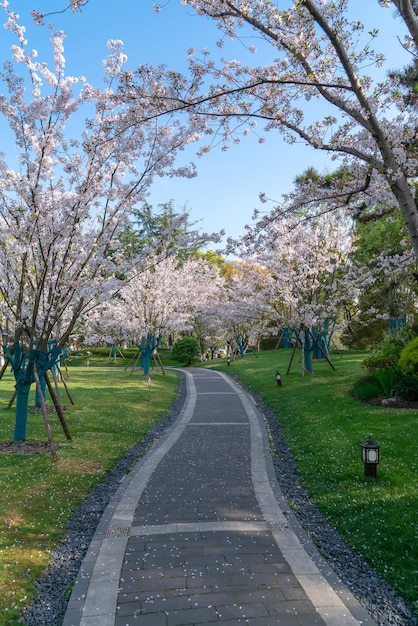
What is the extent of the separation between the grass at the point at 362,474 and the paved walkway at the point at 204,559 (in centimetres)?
70

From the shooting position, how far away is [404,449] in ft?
27.4

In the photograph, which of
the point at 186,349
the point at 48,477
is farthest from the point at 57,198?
the point at 186,349

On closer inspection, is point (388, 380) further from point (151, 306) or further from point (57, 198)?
point (151, 306)

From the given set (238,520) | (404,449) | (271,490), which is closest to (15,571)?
(238,520)

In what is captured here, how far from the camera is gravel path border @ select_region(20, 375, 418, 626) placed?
4121 mm

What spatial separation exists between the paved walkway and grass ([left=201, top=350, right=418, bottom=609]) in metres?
0.70

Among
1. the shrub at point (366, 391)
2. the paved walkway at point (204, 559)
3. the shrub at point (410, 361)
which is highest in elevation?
the shrub at point (410, 361)

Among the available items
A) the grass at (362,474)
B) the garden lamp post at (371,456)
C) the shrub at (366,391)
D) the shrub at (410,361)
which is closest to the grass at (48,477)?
the grass at (362,474)

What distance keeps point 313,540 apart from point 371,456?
213 cm

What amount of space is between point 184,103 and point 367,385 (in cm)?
1118

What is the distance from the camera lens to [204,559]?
4961mm

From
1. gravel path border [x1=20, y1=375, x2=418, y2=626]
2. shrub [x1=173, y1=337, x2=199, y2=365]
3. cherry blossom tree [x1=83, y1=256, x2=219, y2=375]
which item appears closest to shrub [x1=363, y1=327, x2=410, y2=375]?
Result: gravel path border [x1=20, y1=375, x2=418, y2=626]

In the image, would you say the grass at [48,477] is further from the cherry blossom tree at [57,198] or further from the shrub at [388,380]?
the shrub at [388,380]

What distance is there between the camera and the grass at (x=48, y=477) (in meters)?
4.76
